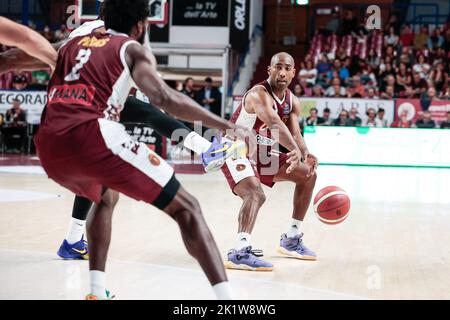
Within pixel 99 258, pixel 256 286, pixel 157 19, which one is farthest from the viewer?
pixel 157 19

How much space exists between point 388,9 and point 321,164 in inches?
394

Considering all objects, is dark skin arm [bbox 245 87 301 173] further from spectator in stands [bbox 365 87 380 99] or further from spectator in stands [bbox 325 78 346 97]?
spectator in stands [bbox 325 78 346 97]

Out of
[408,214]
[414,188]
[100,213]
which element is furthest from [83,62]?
[414,188]

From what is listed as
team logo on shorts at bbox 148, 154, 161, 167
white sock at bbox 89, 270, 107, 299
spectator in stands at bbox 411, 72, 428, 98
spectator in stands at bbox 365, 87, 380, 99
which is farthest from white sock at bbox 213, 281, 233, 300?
spectator in stands at bbox 411, 72, 428, 98

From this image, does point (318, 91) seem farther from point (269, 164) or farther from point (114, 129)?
point (114, 129)

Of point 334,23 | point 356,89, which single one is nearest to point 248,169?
point 356,89

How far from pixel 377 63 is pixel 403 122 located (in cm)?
399

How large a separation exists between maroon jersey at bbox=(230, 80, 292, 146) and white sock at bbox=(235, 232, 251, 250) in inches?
35.4

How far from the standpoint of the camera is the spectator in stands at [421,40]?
2098 centimetres

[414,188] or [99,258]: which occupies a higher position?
[99,258]

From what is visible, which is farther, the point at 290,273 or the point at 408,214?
the point at 408,214

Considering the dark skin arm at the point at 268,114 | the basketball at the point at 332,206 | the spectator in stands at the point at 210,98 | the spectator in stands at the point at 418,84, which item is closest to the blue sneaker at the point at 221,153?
the dark skin arm at the point at 268,114

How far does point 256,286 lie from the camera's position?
4875 millimetres

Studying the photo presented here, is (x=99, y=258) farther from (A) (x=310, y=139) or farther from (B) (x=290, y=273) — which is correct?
(A) (x=310, y=139)
